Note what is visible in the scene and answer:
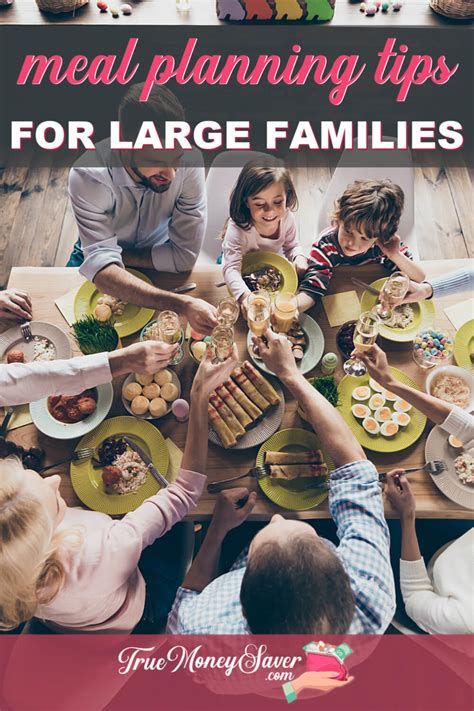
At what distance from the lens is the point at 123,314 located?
215 centimetres

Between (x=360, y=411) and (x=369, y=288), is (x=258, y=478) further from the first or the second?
(x=369, y=288)

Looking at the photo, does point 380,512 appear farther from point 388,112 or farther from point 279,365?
point 388,112

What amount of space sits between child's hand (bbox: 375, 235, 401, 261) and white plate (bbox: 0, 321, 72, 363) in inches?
50.0

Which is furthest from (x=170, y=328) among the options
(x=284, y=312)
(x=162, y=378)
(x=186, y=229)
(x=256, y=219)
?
(x=256, y=219)

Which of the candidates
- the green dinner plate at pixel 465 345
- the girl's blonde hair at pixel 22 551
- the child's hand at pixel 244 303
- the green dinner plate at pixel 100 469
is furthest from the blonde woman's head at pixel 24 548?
the green dinner plate at pixel 465 345

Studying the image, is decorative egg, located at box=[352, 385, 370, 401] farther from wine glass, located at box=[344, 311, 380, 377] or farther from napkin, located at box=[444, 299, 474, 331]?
napkin, located at box=[444, 299, 474, 331]

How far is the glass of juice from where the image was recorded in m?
2.05

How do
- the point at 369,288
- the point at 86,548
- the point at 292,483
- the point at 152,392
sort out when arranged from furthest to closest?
1. the point at 369,288
2. the point at 152,392
3. the point at 292,483
4. the point at 86,548

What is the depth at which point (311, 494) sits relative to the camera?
6.07 feet

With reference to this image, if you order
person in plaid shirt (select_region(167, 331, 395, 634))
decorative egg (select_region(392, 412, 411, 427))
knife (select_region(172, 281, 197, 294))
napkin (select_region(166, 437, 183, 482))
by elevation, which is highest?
knife (select_region(172, 281, 197, 294))

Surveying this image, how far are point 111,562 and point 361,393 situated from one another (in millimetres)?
994

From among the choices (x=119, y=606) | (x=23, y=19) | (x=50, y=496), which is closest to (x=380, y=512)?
(x=119, y=606)

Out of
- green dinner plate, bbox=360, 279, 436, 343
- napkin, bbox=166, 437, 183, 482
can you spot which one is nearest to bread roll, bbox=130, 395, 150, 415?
napkin, bbox=166, 437, 183, 482

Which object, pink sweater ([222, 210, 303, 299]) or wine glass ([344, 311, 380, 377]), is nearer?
wine glass ([344, 311, 380, 377])
